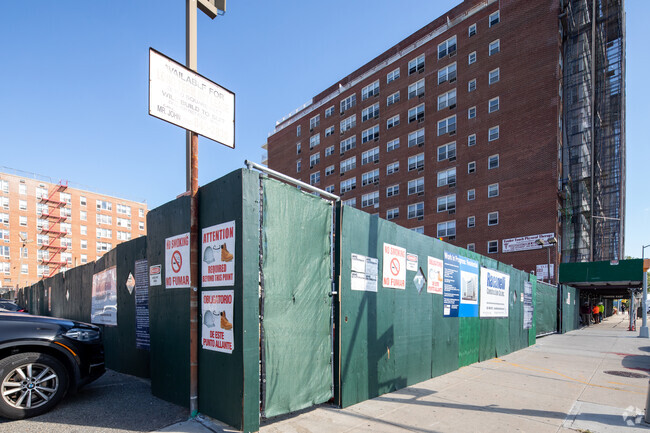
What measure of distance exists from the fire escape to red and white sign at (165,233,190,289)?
8208 centimetres

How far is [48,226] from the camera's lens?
7212 centimetres

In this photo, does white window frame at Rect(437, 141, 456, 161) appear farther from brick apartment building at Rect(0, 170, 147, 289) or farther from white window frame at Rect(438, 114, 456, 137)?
brick apartment building at Rect(0, 170, 147, 289)

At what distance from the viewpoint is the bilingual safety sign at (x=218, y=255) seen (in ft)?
14.8

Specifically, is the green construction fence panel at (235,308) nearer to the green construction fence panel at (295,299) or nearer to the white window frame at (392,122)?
the green construction fence panel at (295,299)

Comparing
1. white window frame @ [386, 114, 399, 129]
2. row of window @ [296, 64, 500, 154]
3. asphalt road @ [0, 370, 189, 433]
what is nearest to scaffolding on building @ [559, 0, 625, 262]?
row of window @ [296, 64, 500, 154]

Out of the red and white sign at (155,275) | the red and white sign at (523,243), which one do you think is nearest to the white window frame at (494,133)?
the red and white sign at (523,243)

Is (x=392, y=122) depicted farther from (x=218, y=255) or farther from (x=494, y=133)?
(x=218, y=255)

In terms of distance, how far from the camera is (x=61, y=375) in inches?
197

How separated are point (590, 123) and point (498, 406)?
150 ft

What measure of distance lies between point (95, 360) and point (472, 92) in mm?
40720

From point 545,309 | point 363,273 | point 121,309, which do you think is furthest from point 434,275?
point 545,309

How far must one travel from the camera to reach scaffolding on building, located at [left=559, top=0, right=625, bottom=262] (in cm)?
3641

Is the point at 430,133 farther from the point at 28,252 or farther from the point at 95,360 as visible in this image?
the point at 28,252

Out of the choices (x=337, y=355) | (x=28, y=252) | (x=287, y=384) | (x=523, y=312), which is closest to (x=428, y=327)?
(x=337, y=355)
